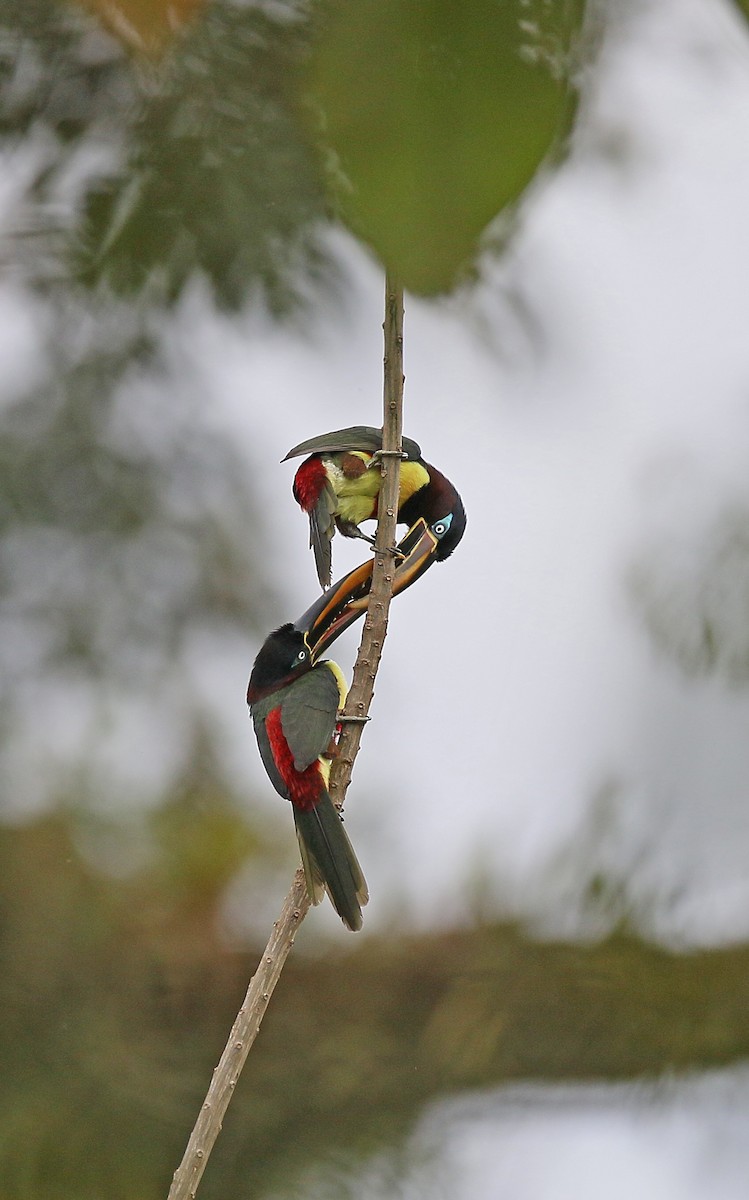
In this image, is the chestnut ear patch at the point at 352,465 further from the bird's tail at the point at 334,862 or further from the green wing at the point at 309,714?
the bird's tail at the point at 334,862

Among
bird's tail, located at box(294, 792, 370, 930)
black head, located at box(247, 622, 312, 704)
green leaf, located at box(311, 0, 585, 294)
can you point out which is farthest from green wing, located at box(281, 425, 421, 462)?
green leaf, located at box(311, 0, 585, 294)

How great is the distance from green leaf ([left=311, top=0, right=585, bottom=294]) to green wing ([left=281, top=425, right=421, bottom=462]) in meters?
0.83

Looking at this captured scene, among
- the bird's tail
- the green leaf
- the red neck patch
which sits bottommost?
the green leaf

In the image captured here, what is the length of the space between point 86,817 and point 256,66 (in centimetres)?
170

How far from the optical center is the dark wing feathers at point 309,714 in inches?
36.6

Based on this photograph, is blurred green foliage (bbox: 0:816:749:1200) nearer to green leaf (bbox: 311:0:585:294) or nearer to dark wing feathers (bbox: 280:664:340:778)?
dark wing feathers (bbox: 280:664:340:778)

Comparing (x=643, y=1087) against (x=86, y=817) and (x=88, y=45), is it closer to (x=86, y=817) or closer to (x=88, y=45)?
(x=86, y=817)

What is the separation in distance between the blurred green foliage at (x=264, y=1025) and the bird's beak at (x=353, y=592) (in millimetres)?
979

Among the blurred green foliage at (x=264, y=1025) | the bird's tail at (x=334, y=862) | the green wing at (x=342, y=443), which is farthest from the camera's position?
the blurred green foliage at (x=264, y=1025)

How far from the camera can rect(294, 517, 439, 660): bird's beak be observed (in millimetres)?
968

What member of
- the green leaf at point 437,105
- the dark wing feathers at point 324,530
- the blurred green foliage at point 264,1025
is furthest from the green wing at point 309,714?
the blurred green foliage at point 264,1025

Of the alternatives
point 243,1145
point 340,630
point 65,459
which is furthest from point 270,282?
point 243,1145

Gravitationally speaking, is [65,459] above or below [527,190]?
above

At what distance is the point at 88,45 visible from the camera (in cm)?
70
